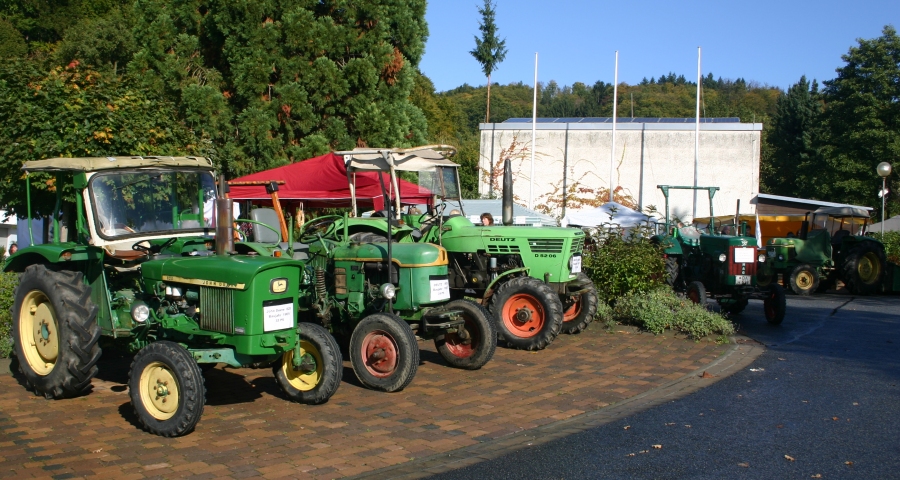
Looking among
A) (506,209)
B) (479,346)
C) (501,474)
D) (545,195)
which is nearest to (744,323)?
(506,209)

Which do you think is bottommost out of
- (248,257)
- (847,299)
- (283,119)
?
(847,299)

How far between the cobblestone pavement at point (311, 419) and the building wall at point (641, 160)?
22467 millimetres

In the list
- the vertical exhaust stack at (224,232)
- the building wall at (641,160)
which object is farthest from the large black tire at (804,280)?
the vertical exhaust stack at (224,232)

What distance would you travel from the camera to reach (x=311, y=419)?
21.4 ft

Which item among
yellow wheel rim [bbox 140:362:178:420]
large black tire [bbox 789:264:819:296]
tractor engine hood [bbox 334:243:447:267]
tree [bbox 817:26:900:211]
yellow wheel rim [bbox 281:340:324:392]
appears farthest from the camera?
tree [bbox 817:26:900:211]

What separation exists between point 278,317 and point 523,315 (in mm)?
3970

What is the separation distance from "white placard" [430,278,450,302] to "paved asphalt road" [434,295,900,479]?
2310 millimetres

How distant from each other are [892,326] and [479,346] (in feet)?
25.4

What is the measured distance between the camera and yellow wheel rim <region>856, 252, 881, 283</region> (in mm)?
18703

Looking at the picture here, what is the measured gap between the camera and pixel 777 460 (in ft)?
18.2

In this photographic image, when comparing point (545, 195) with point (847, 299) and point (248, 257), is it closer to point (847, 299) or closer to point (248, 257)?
point (847, 299)

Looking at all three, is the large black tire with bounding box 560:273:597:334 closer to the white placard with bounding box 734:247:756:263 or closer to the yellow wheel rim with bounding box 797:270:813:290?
the white placard with bounding box 734:247:756:263

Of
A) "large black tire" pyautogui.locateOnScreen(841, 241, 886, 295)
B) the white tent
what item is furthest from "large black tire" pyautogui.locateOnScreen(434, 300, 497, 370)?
"large black tire" pyautogui.locateOnScreen(841, 241, 886, 295)

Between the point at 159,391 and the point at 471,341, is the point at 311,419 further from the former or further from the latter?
the point at 471,341
